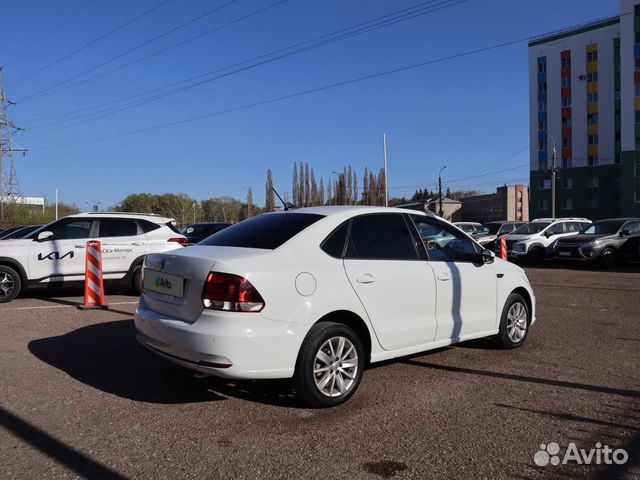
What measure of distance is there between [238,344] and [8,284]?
809 centimetres

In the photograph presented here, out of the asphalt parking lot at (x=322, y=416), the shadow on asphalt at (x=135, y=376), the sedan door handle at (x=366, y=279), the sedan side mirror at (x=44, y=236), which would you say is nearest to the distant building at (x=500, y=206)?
the sedan side mirror at (x=44, y=236)

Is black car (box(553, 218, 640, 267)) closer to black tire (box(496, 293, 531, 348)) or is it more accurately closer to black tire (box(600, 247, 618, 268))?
black tire (box(600, 247, 618, 268))

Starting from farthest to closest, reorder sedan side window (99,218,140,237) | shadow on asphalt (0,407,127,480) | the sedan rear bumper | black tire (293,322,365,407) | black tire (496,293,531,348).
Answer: sedan side window (99,218,140,237) < black tire (496,293,531,348) < black tire (293,322,365,407) < the sedan rear bumper < shadow on asphalt (0,407,127,480)

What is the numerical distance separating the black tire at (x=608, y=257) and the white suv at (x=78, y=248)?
46.5ft

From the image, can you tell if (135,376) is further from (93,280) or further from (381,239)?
(93,280)

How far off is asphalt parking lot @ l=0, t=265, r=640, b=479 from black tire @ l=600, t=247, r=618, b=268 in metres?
12.5

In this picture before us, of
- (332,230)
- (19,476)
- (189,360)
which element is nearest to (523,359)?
(332,230)

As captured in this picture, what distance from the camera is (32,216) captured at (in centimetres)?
4525

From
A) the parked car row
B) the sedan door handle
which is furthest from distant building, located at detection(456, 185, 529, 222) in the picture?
the sedan door handle

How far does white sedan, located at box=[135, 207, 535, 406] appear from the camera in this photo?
4031 millimetres

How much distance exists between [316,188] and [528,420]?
245ft

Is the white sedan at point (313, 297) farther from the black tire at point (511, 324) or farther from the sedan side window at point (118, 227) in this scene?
the sedan side window at point (118, 227)

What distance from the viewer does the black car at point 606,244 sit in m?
17.9

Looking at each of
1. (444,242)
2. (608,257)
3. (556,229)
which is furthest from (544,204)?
(444,242)
